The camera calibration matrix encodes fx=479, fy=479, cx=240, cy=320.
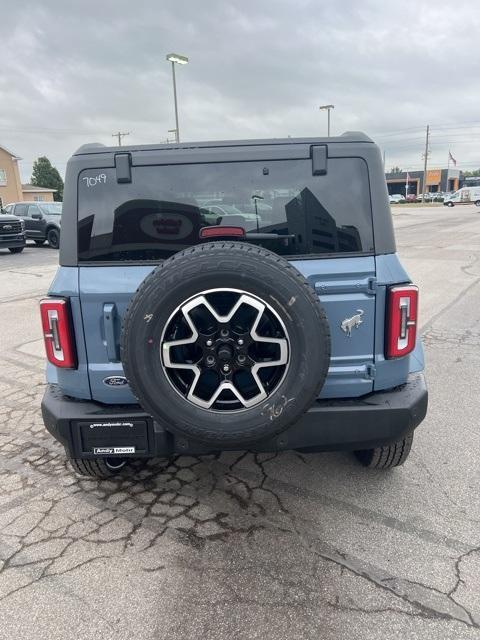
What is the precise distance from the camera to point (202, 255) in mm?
2168

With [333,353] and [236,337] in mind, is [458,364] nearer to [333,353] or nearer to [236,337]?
[333,353]

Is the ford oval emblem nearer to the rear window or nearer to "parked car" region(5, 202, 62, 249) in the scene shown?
the rear window

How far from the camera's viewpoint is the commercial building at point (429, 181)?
89.3 m

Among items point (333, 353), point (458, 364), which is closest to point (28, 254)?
point (458, 364)

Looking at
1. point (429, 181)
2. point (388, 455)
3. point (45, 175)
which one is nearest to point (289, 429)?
point (388, 455)

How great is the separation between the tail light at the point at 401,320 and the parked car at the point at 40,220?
1812 centimetres

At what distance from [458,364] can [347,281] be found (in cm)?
334

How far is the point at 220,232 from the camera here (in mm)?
2492

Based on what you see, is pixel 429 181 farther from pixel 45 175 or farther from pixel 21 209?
pixel 21 209

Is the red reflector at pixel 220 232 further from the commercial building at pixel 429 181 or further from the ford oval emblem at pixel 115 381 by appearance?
the commercial building at pixel 429 181

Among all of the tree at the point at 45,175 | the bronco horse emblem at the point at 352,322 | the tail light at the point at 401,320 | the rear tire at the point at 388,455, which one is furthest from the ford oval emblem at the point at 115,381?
the tree at the point at 45,175

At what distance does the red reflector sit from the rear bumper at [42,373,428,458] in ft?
3.22

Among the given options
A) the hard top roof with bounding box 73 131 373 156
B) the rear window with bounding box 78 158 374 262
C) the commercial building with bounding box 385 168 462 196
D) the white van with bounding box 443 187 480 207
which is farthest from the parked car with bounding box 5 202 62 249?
the commercial building with bounding box 385 168 462 196

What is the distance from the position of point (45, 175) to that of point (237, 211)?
78265mm
